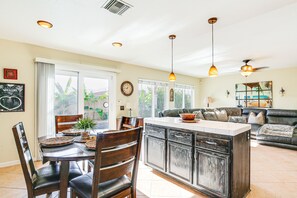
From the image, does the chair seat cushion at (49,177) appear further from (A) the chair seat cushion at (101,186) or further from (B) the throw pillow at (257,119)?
(B) the throw pillow at (257,119)

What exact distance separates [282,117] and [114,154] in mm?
5963

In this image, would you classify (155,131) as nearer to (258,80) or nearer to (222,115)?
(222,115)

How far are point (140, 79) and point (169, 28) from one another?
2871 millimetres

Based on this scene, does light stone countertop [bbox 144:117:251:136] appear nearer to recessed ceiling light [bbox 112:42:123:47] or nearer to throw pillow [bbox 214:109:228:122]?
recessed ceiling light [bbox 112:42:123:47]

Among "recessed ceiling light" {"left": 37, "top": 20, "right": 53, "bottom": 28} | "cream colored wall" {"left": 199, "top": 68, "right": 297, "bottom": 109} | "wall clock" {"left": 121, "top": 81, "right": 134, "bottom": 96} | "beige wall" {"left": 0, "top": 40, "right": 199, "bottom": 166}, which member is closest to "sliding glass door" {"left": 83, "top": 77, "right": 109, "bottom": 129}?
"wall clock" {"left": 121, "top": 81, "right": 134, "bottom": 96}

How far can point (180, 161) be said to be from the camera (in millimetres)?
2305

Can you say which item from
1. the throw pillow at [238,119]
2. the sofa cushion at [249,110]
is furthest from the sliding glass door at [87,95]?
the sofa cushion at [249,110]

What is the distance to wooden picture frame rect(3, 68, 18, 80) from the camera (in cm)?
301

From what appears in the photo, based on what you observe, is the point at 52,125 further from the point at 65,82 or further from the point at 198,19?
the point at 198,19

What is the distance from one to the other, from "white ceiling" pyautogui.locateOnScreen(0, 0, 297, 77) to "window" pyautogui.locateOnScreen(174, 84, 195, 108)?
114 inches

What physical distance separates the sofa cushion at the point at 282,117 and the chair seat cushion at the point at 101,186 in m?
5.64

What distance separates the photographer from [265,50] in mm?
3645

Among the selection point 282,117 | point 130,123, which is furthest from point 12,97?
point 282,117

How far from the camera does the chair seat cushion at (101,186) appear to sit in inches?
52.0
